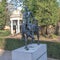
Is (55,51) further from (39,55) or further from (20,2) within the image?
(20,2)

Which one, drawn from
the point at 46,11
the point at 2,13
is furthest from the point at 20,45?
the point at 2,13

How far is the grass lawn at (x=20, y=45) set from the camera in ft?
44.1

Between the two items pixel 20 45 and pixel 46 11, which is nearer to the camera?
pixel 20 45

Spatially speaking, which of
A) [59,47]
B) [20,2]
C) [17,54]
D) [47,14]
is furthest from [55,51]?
[20,2]

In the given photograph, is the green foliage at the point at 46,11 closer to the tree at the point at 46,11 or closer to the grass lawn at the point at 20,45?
the tree at the point at 46,11

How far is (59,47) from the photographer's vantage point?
13.3m

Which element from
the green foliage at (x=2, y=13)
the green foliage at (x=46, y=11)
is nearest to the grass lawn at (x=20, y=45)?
the green foliage at (x=46, y=11)

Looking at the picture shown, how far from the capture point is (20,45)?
15617mm

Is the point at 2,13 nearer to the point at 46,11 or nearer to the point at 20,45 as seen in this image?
the point at 46,11

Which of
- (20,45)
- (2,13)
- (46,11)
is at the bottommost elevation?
(20,45)

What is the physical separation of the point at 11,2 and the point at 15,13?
2270 mm

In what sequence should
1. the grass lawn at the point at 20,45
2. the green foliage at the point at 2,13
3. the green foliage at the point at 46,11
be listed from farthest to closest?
the green foliage at the point at 2,13
the green foliage at the point at 46,11
the grass lawn at the point at 20,45

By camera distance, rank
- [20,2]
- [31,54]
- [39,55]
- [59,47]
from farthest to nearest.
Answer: [20,2], [59,47], [39,55], [31,54]

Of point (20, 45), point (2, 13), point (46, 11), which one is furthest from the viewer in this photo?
point (2, 13)
